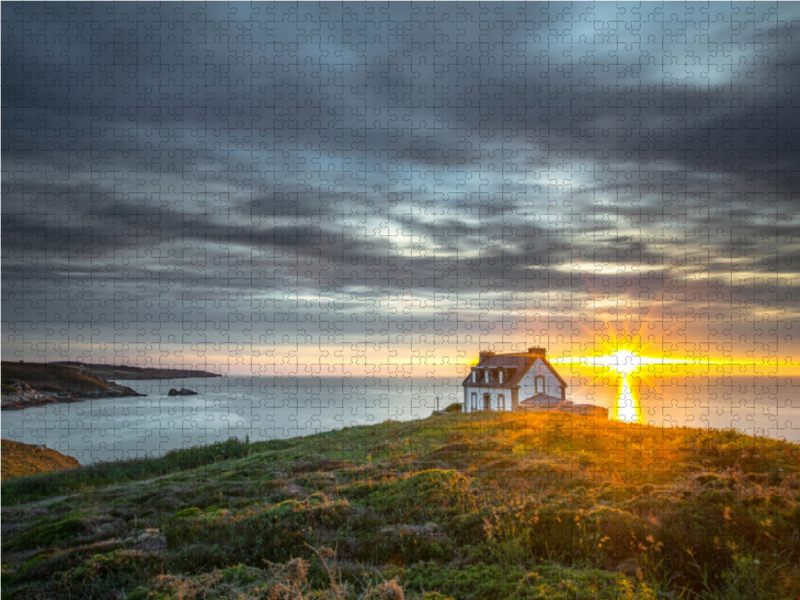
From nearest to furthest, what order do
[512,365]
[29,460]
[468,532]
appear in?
[468,532] < [29,460] < [512,365]

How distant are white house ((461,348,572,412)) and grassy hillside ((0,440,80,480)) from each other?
31302mm

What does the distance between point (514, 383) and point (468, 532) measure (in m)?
34.8

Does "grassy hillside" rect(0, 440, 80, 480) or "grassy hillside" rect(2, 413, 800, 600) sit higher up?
"grassy hillside" rect(2, 413, 800, 600)

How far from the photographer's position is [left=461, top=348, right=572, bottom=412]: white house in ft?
140

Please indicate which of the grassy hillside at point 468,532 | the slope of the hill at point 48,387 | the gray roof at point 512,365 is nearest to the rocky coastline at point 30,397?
the slope of the hill at point 48,387

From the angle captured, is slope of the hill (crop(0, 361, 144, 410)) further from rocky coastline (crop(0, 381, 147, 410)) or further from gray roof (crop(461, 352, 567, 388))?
gray roof (crop(461, 352, 567, 388))

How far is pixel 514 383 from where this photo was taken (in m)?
43.0

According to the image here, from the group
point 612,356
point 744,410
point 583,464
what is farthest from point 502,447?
point 744,410

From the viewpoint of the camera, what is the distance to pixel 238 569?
8508mm

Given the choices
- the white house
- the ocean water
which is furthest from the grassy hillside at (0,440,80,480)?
the white house

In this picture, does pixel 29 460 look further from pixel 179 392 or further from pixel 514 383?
pixel 514 383

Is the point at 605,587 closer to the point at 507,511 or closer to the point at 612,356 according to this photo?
the point at 507,511

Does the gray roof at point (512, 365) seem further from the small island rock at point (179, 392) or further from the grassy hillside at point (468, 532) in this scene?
the grassy hillside at point (468, 532)

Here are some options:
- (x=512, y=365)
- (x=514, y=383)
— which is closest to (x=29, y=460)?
(x=514, y=383)
